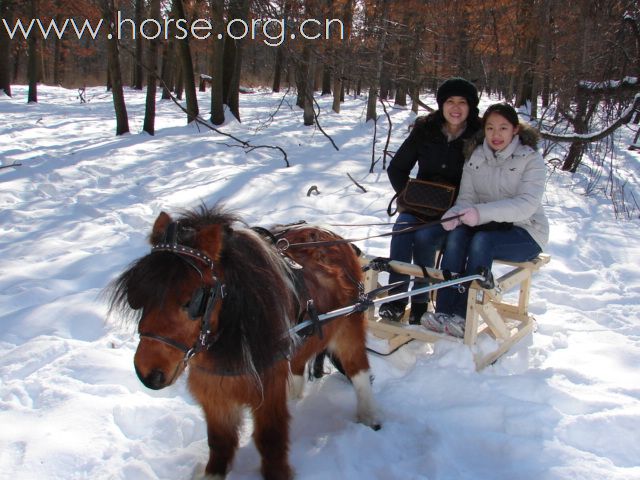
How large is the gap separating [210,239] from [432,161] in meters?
2.43

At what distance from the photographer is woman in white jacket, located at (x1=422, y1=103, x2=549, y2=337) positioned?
340cm

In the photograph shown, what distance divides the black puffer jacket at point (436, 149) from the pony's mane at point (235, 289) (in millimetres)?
2099

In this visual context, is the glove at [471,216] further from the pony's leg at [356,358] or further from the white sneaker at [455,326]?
the pony's leg at [356,358]

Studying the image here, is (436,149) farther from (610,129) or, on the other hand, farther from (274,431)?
(610,129)

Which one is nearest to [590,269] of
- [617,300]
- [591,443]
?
[617,300]

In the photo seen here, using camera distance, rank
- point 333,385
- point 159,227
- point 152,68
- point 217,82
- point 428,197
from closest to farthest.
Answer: point 159,227 → point 333,385 → point 428,197 → point 152,68 → point 217,82

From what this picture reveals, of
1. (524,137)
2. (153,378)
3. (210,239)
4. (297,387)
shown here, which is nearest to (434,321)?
(297,387)

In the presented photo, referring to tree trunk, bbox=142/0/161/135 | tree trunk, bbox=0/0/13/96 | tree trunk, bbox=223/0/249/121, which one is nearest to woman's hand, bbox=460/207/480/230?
tree trunk, bbox=142/0/161/135

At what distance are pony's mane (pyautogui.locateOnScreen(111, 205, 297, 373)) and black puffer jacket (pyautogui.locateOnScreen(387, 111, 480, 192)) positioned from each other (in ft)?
6.89

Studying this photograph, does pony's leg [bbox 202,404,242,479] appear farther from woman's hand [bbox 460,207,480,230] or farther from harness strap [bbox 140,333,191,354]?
woman's hand [bbox 460,207,480,230]

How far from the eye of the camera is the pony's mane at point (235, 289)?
5.95 feet

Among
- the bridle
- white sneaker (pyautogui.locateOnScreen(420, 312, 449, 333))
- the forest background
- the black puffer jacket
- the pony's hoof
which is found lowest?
the pony's hoof

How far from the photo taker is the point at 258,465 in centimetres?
253

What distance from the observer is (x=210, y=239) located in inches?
73.8
